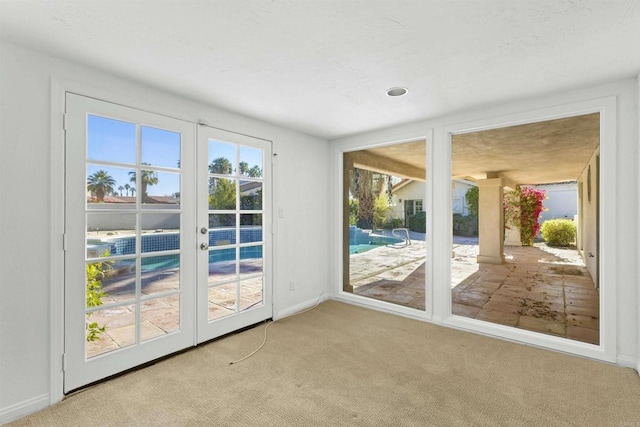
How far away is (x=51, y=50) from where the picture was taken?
1969 mm

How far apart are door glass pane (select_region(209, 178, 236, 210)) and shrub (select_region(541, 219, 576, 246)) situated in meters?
11.3

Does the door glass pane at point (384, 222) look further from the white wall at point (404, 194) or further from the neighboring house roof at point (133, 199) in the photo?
the neighboring house roof at point (133, 199)

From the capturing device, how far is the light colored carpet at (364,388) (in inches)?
73.7

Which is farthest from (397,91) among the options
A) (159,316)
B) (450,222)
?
(159,316)

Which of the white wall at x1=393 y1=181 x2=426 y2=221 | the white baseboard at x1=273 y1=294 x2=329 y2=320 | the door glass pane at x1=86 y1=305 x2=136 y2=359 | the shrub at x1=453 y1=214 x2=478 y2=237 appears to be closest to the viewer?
the door glass pane at x1=86 y1=305 x2=136 y2=359

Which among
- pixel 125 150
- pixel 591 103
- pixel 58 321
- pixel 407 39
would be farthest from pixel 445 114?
pixel 58 321

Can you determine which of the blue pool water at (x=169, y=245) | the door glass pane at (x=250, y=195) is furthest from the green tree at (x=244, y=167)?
the blue pool water at (x=169, y=245)

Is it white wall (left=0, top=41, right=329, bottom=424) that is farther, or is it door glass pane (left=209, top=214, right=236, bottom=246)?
door glass pane (left=209, top=214, right=236, bottom=246)

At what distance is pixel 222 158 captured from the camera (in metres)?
3.10

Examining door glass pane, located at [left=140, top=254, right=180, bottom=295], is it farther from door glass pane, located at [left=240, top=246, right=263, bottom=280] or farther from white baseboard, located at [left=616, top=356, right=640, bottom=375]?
white baseboard, located at [left=616, top=356, right=640, bottom=375]

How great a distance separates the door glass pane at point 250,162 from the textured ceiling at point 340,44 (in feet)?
2.13

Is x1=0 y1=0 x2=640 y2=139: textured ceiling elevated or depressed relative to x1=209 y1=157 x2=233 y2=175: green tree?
elevated

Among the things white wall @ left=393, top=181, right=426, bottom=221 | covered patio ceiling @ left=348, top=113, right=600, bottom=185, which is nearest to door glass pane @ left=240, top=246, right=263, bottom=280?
covered patio ceiling @ left=348, top=113, right=600, bottom=185

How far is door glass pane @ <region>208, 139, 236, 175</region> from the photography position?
3.01 m
